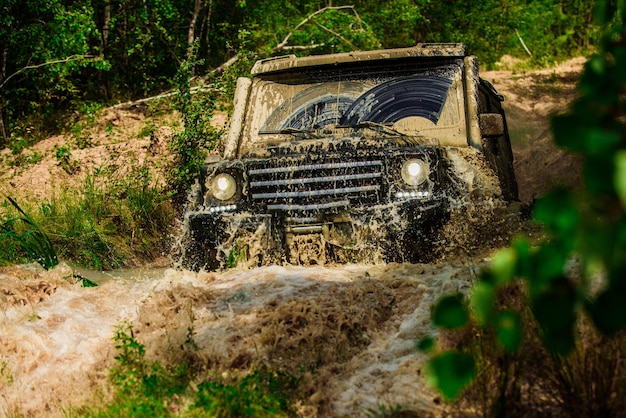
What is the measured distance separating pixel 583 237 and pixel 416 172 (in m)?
3.76

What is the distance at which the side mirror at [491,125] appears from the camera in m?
5.55

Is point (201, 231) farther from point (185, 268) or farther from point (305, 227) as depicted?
point (305, 227)

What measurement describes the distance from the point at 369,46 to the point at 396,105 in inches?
293

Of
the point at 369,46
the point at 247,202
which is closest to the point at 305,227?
the point at 247,202

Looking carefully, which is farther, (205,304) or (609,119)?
(205,304)

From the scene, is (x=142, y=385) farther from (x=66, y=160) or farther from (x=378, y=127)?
(x=66, y=160)

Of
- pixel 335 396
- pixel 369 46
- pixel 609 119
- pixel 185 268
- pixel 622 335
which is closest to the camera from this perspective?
pixel 609 119

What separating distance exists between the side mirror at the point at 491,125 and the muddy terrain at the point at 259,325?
2.11ft

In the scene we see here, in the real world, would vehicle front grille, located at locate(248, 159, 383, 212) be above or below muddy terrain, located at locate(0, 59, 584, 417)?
above

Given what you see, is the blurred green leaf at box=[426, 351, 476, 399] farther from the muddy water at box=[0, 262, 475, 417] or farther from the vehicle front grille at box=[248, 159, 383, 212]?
the vehicle front grille at box=[248, 159, 383, 212]

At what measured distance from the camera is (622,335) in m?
2.82

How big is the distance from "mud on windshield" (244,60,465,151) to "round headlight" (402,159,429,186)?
614mm

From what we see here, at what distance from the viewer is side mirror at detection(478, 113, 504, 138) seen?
5.55 meters

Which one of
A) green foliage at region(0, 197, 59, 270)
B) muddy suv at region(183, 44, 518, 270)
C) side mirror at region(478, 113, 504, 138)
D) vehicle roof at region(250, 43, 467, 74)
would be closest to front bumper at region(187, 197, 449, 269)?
muddy suv at region(183, 44, 518, 270)
